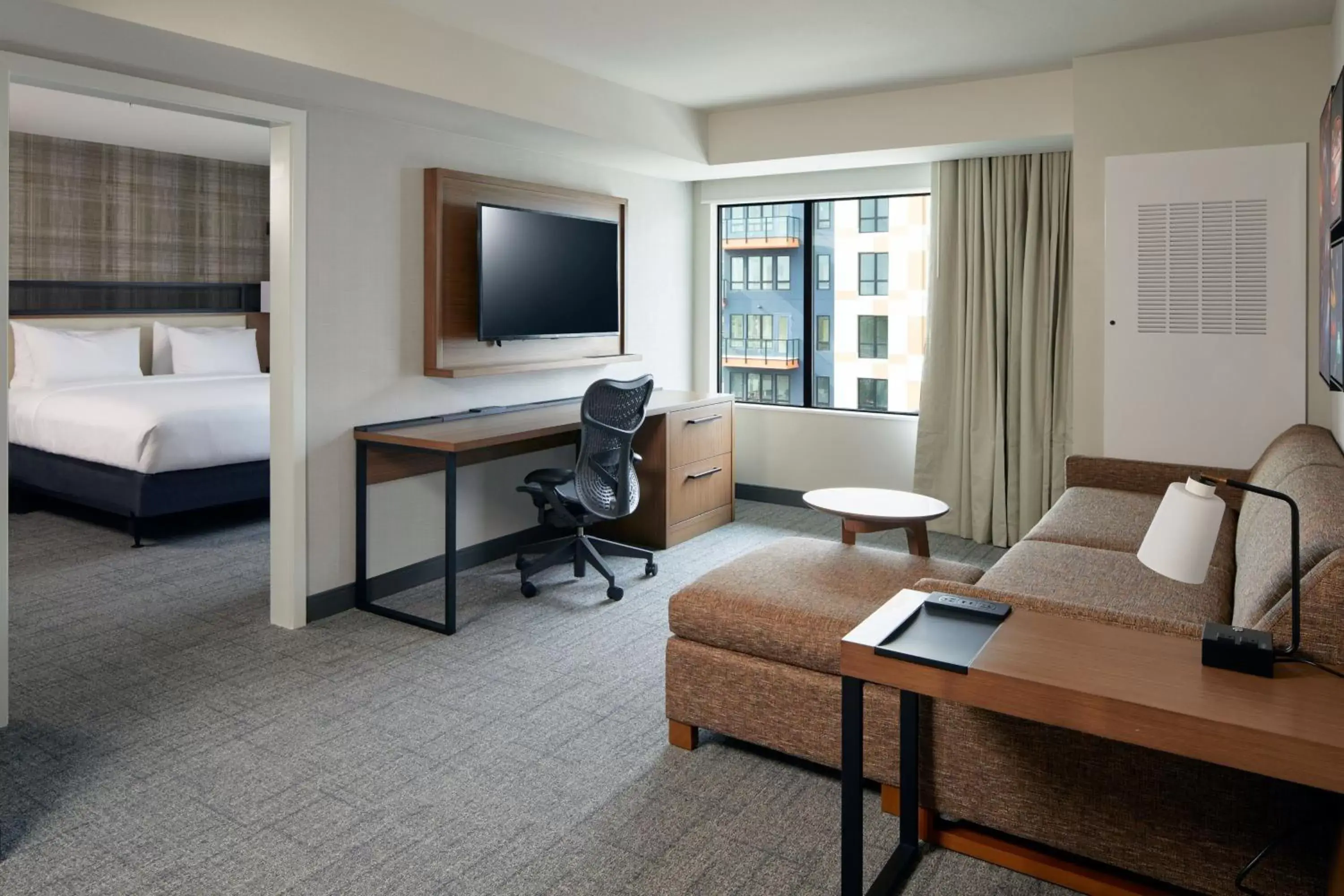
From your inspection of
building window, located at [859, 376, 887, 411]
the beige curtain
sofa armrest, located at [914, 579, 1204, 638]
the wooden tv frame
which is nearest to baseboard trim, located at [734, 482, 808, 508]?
building window, located at [859, 376, 887, 411]

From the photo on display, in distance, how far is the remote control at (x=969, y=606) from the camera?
1.81 metres

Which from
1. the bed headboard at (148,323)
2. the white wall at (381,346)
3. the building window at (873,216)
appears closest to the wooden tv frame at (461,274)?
the white wall at (381,346)

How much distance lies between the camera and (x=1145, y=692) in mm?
1454

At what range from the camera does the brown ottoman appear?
89.2 inches

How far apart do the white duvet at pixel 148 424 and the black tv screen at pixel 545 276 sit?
1.27 meters

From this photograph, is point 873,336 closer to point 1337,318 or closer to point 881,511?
point 881,511

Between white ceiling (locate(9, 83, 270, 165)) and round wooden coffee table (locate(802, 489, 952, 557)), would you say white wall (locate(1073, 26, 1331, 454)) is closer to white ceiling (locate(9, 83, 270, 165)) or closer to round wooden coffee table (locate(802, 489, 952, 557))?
round wooden coffee table (locate(802, 489, 952, 557))

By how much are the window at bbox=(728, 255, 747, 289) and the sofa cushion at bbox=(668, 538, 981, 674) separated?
3337mm

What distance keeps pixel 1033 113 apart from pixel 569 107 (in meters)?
1.99

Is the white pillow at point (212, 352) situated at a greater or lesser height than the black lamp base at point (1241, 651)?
greater

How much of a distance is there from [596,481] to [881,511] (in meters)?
1.15

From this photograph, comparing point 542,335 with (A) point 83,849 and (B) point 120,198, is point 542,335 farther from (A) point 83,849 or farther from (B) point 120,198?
(B) point 120,198

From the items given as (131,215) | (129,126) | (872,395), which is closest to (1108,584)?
(872,395)

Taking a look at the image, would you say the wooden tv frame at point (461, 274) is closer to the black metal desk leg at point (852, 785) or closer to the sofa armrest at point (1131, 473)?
the sofa armrest at point (1131, 473)
